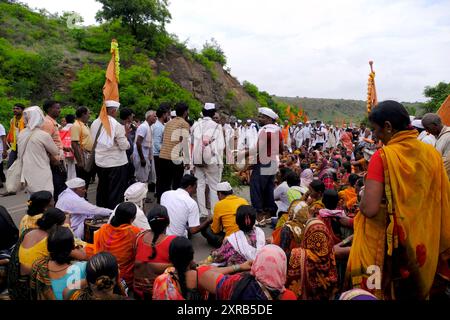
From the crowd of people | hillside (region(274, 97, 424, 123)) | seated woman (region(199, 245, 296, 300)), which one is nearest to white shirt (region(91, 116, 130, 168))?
the crowd of people

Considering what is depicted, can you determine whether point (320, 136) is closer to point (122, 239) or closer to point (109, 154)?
point (109, 154)

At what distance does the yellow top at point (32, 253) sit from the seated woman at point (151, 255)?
0.77 meters

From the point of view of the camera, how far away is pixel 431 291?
296cm

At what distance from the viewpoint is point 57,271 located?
2936 millimetres

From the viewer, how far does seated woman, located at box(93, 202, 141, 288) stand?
11.9 ft

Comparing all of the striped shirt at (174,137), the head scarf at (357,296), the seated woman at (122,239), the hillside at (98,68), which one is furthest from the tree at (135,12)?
the head scarf at (357,296)

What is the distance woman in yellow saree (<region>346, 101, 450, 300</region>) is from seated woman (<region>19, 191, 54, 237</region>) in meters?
2.96

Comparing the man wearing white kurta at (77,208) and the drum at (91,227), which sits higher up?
the man wearing white kurta at (77,208)

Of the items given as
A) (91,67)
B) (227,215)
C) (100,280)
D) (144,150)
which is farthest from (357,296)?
(91,67)

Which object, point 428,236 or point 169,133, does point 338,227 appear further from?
point 169,133

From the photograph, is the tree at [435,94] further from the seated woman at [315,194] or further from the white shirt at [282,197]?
the seated woman at [315,194]

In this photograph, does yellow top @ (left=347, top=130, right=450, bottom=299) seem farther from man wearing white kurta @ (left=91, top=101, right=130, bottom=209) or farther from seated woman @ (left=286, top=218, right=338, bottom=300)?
man wearing white kurta @ (left=91, top=101, right=130, bottom=209)

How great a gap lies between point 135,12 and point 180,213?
828 inches

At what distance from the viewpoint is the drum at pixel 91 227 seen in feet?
14.9
